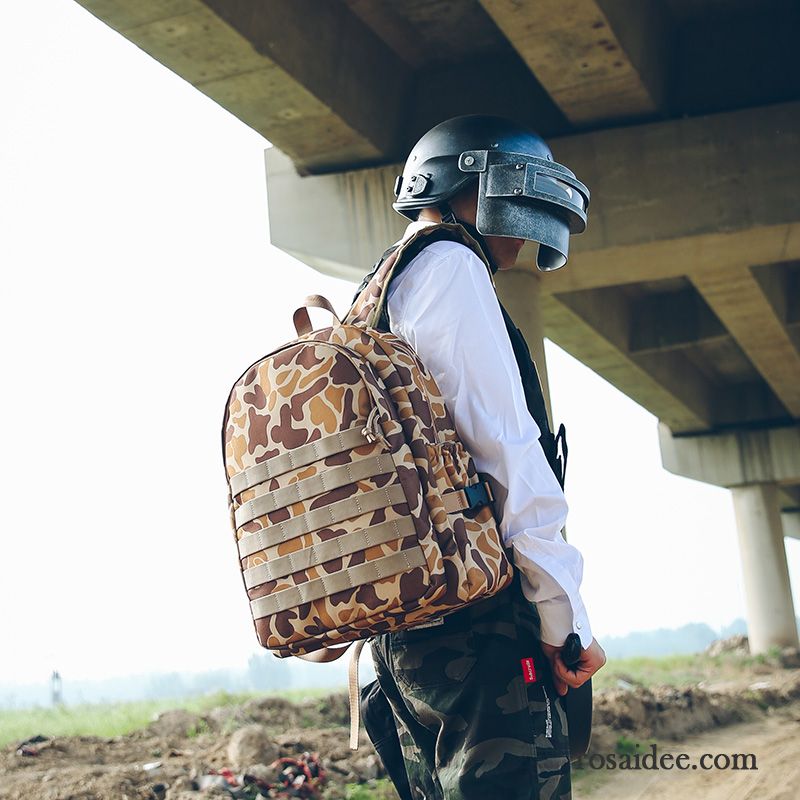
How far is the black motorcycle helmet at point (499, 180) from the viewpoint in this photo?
2.98 m

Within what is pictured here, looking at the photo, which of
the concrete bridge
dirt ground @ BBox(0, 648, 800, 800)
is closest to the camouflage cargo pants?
dirt ground @ BBox(0, 648, 800, 800)

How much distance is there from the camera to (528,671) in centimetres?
256

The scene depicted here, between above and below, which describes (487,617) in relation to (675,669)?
above

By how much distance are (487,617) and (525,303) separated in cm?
887

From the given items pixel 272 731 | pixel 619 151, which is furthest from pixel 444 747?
pixel 619 151

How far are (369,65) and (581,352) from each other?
8517 mm

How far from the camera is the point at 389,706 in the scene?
9.80ft

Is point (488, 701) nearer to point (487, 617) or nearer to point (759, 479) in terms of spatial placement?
point (487, 617)

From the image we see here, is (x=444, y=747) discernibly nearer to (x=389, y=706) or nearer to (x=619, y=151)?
(x=389, y=706)

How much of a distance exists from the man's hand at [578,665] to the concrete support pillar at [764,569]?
23381 mm

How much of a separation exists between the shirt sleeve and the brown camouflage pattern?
0.17ft

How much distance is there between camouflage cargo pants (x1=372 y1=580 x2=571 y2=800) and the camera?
2484mm

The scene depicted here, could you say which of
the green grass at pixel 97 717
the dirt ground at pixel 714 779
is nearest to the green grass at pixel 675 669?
the dirt ground at pixel 714 779

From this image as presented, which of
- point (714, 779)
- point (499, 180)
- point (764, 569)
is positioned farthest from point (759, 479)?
point (499, 180)
